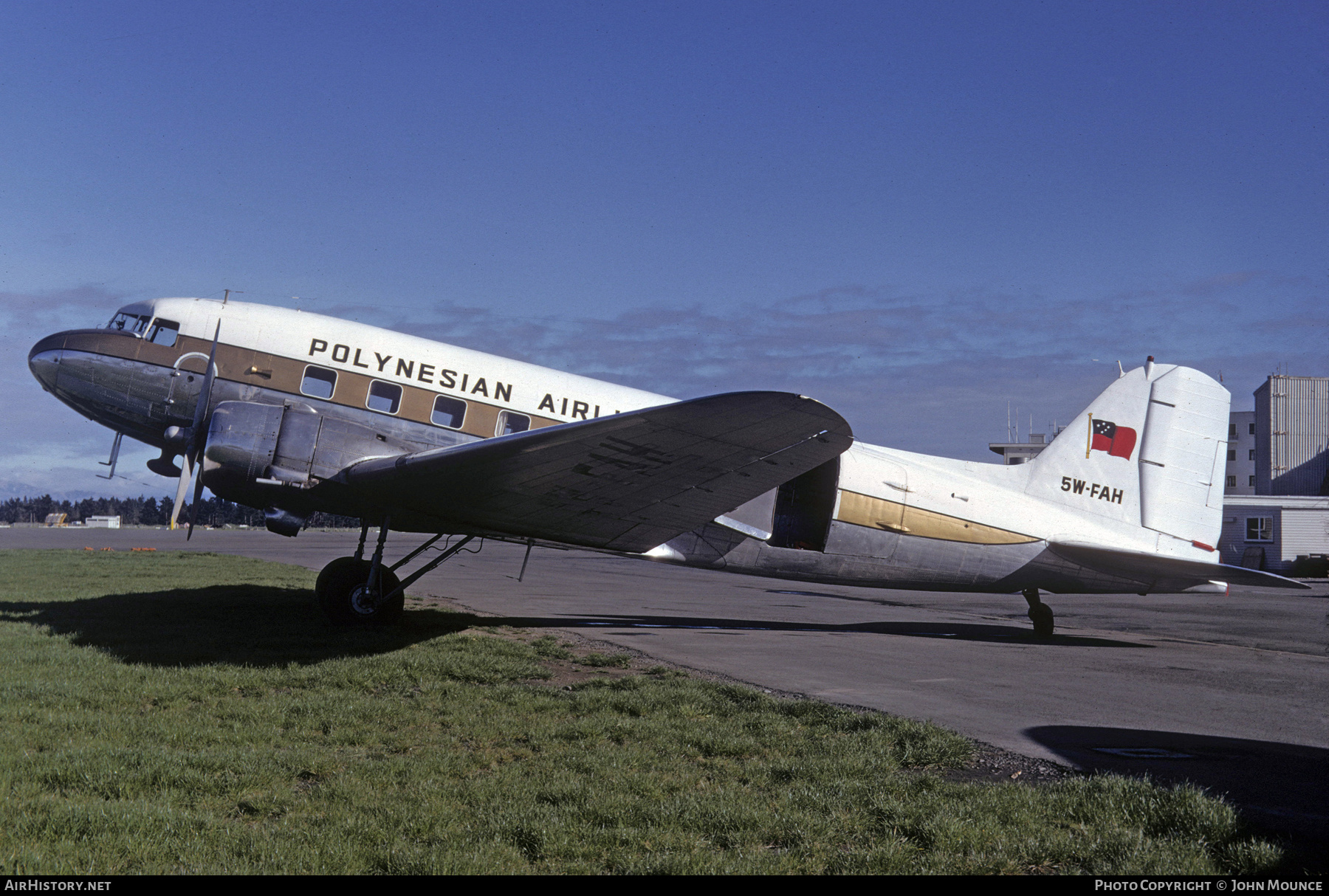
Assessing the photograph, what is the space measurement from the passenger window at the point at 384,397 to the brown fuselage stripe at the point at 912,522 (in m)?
6.79

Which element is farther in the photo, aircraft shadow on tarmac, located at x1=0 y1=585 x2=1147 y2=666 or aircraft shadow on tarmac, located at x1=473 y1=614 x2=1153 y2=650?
aircraft shadow on tarmac, located at x1=473 y1=614 x2=1153 y2=650

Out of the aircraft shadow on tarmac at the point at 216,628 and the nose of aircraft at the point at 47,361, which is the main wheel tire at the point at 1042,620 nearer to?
the aircraft shadow on tarmac at the point at 216,628

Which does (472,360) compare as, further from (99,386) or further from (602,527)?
(99,386)

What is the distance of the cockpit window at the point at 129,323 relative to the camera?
39.6ft

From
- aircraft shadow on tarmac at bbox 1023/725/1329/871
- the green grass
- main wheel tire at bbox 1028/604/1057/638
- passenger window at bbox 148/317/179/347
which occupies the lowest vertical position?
the green grass

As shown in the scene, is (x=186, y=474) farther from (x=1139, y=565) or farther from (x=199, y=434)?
(x=1139, y=565)

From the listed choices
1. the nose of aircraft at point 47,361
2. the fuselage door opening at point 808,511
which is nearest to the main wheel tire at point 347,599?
the nose of aircraft at point 47,361

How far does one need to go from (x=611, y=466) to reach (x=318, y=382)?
5.12 metres

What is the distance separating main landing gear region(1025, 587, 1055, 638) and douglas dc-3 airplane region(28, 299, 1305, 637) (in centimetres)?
6

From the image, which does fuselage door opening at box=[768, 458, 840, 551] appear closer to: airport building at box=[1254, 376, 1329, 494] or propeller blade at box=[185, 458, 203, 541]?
propeller blade at box=[185, 458, 203, 541]

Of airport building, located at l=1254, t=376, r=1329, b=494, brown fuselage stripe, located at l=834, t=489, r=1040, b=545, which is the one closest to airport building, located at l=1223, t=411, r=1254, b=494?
airport building, located at l=1254, t=376, r=1329, b=494

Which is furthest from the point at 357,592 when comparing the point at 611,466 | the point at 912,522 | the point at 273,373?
the point at 912,522

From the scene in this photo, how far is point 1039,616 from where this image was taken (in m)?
14.3

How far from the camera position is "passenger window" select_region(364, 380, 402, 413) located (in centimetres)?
1162
